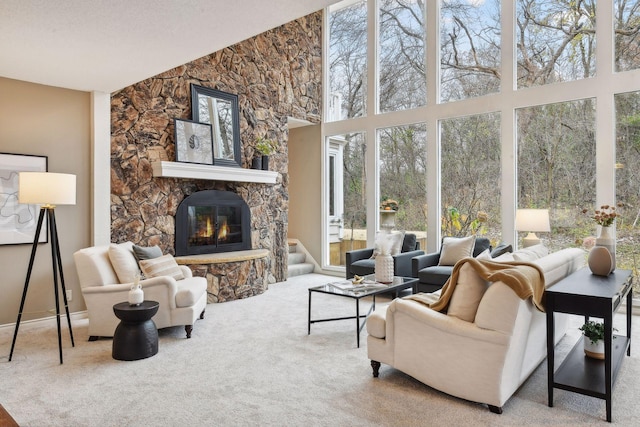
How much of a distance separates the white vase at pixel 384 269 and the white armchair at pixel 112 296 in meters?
1.77

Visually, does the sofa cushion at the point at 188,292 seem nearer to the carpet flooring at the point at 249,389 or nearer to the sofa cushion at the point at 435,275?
the carpet flooring at the point at 249,389

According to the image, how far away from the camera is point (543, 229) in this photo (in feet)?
16.2

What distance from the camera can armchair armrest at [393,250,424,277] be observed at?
220 inches

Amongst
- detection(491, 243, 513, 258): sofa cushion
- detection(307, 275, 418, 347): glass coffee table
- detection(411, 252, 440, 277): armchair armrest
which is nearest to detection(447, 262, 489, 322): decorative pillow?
detection(307, 275, 418, 347): glass coffee table

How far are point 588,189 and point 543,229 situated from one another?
824 millimetres

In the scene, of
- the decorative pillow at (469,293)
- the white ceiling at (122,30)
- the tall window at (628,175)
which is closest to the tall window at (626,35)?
the tall window at (628,175)

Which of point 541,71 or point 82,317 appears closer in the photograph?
point 82,317

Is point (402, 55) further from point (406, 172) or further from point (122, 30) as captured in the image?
point (122, 30)

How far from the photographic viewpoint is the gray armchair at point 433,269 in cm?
505

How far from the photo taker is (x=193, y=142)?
224 inches

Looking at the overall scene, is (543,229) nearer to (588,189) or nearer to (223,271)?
(588,189)

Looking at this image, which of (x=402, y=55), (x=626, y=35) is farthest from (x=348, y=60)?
(x=626, y=35)

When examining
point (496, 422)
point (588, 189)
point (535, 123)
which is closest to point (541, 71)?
point (535, 123)

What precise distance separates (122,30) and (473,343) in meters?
3.06
